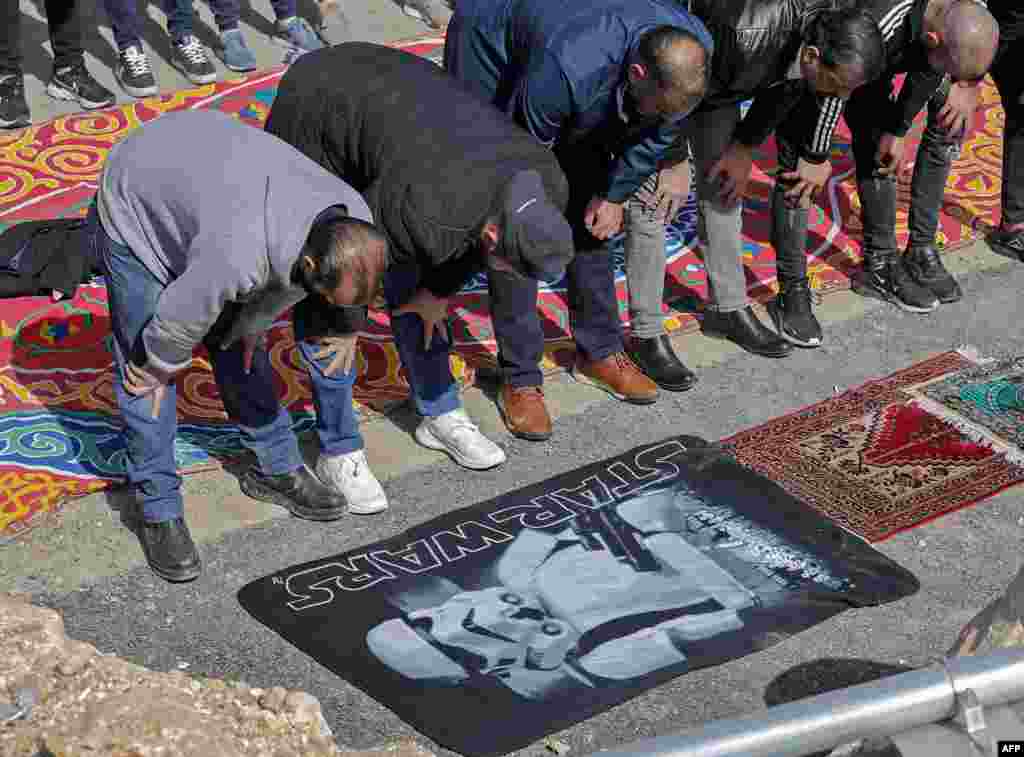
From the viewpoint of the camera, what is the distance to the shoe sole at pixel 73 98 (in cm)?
650

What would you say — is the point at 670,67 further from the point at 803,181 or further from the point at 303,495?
the point at 303,495

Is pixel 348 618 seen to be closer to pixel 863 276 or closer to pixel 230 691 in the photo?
pixel 230 691

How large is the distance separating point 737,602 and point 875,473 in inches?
34.3

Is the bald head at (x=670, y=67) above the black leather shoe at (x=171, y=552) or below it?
above

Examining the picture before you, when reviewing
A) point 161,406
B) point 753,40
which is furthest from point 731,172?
point 161,406

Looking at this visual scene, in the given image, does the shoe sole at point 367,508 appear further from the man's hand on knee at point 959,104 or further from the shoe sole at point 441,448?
the man's hand on knee at point 959,104

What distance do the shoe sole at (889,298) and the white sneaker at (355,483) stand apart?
7.55 ft

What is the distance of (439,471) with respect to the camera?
4.68 m

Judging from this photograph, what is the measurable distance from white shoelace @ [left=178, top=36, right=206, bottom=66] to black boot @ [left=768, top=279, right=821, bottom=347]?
2.88 metres

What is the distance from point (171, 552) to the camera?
412 cm

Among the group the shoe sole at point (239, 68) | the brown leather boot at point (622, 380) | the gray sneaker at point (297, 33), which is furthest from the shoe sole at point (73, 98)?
the brown leather boot at point (622, 380)

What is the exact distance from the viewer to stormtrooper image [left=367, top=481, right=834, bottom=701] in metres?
3.83

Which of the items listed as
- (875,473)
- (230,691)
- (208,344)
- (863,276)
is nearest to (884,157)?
(863,276)

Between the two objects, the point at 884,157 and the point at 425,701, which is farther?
the point at 884,157
